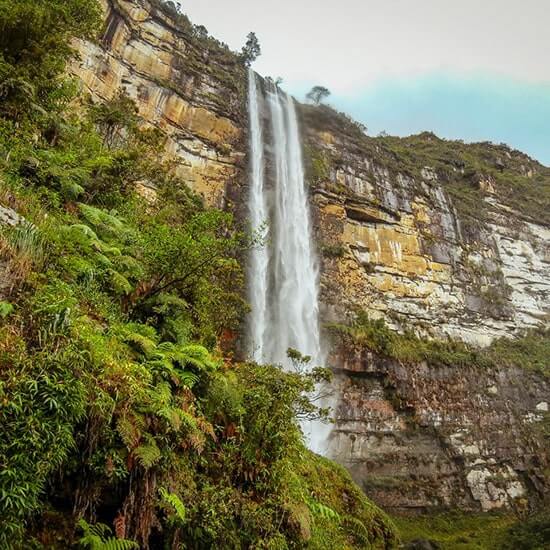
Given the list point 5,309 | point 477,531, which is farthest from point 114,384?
point 477,531

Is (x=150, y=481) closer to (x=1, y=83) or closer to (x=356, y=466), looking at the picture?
(x=1, y=83)

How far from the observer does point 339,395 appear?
19391mm

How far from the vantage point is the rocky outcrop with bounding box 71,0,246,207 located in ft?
62.6

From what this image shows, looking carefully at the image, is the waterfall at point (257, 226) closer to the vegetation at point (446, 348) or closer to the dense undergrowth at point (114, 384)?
the vegetation at point (446, 348)

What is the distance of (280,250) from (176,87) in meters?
9.82

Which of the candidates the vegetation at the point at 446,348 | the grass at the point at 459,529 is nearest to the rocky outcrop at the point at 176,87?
the vegetation at the point at 446,348

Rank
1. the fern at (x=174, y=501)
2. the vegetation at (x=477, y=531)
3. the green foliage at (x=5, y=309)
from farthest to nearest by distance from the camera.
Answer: the vegetation at (x=477, y=531) → the fern at (x=174, y=501) → the green foliage at (x=5, y=309)

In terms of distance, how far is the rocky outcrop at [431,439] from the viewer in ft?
60.9

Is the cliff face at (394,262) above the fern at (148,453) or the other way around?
above

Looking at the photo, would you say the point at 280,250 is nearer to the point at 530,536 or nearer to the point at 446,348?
the point at 446,348

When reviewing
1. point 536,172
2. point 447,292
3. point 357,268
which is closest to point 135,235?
point 357,268

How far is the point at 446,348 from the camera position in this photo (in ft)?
78.9

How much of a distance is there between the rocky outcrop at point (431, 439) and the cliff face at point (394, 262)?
7 cm

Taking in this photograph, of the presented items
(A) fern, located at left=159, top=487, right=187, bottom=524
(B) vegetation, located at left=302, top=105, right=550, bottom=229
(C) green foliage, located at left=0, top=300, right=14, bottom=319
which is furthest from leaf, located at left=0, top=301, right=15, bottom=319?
(B) vegetation, located at left=302, top=105, right=550, bottom=229
